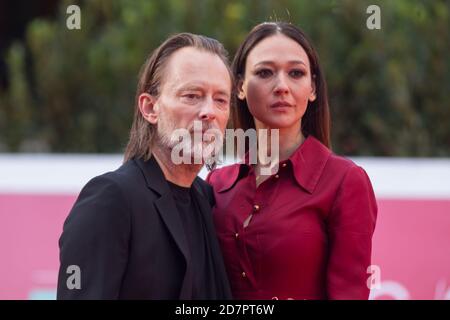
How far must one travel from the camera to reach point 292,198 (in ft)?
9.41

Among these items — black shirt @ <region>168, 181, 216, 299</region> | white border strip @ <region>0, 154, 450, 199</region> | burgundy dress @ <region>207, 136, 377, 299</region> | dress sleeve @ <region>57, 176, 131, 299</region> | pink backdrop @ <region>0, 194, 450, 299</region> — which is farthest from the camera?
white border strip @ <region>0, 154, 450, 199</region>

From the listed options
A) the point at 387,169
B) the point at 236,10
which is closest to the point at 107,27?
the point at 236,10

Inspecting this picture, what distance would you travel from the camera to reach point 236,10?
22.1ft

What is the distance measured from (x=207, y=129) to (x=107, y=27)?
15.4 ft

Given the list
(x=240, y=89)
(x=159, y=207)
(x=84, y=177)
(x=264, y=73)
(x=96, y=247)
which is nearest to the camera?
(x=96, y=247)

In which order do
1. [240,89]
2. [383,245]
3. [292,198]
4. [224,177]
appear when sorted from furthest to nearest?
1. [383,245]
2. [224,177]
3. [240,89]
4. [292,198]

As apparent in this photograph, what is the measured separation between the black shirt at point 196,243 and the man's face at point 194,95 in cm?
17

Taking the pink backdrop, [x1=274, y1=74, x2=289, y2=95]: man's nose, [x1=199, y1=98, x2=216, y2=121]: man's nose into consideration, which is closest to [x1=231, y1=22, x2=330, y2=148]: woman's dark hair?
[x1=274, y1=74, x2=289, y2=95]: man's nose

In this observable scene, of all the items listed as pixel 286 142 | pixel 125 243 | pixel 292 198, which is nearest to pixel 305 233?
pixel 292 198

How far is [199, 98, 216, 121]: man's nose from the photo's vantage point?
106 inches

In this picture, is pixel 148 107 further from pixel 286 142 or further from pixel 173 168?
pixel 286 142

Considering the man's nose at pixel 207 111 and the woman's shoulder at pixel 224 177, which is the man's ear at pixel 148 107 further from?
the woman's shoulder at pixel 224 177

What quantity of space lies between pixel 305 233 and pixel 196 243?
13.7 inches

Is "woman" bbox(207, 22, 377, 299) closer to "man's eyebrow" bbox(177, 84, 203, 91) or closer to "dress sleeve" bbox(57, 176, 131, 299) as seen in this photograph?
"man's eyebrow" bbox(177, 84, 203, 91)
